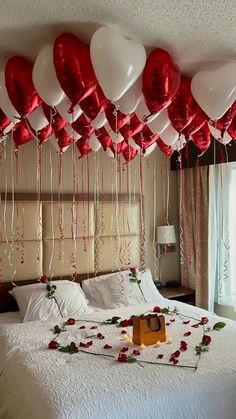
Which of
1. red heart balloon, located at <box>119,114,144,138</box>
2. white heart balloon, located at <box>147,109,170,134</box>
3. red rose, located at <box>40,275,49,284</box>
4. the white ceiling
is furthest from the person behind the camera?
red rose, located at <box>40,275,49,284</box>

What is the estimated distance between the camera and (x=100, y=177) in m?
3.73

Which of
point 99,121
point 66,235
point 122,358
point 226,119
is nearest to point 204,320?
point 122,358

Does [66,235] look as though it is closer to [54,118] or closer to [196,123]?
[54,118]

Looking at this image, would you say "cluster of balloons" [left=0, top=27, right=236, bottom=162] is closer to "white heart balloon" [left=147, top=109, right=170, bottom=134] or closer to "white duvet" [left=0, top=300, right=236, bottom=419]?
"white heart balloon" [left=147, top=109, right=170, bottom=134]

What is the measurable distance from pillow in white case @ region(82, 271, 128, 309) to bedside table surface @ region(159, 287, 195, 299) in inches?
26.7

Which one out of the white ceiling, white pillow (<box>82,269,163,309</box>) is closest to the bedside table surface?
white pillow (<box>82,269,163,309</box>)

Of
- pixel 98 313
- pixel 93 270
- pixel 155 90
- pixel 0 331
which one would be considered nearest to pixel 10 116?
pixel 155 90

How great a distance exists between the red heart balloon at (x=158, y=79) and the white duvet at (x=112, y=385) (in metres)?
1.33

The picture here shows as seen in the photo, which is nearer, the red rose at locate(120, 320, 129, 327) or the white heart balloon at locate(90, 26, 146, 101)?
the white heart balloon at locate(90, 26, 146, 101)

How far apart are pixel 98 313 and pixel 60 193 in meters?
1.20

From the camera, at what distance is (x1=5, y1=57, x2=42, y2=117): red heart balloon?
5.35 feet

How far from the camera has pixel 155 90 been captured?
1.58 metres

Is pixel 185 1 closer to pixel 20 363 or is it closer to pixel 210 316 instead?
pixel 20 363

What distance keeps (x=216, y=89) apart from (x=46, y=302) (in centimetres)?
213
